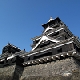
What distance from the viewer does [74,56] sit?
675 inches

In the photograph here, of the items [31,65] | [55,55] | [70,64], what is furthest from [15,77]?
[70,64]


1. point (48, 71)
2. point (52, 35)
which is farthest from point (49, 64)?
point (52, 35)

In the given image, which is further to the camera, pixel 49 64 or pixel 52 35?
pixel 52 35

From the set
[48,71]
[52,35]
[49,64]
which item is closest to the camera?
[48,71]

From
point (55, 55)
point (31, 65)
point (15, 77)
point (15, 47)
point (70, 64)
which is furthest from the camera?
point (15, 47)

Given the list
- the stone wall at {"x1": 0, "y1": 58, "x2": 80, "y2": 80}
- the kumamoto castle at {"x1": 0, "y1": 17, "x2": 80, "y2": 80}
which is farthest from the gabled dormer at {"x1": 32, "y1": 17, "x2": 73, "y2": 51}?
the stone wall at {"x1": 0, "y1": 58, "x2": 80, "y2": 80}

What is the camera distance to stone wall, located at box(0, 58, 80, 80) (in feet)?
50.6

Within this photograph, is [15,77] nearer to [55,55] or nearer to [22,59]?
[22,59]

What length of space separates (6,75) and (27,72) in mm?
4182

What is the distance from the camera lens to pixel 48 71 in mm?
18016

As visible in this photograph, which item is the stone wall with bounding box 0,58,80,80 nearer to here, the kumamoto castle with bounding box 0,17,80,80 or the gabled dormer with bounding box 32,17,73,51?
the kumamoto castle with bounding box 0,17,80,80

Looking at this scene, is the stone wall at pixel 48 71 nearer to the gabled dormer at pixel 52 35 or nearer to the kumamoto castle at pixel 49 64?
the kumamoto castle at pixel 49 64

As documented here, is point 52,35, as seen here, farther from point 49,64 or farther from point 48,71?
point 48,71

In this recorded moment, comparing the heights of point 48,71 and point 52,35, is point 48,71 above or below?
below
